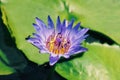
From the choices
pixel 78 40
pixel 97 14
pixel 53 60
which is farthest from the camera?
pixel 97 14

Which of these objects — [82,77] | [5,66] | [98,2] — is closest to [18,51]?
[5,66]

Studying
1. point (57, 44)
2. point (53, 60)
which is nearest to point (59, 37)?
point (57, 44)

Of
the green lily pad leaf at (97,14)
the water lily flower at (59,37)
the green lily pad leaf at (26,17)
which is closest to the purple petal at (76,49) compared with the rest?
the water lily flower at (59,37)

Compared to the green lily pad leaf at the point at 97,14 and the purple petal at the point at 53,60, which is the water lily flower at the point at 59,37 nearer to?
the purple petal at the point at 53,60

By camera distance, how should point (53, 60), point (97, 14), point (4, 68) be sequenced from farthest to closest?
point (97, 14), point (4, 68), point (53, 60)

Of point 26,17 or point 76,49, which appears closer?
point 76,49

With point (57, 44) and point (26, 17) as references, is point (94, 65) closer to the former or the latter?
point (57, 44)
